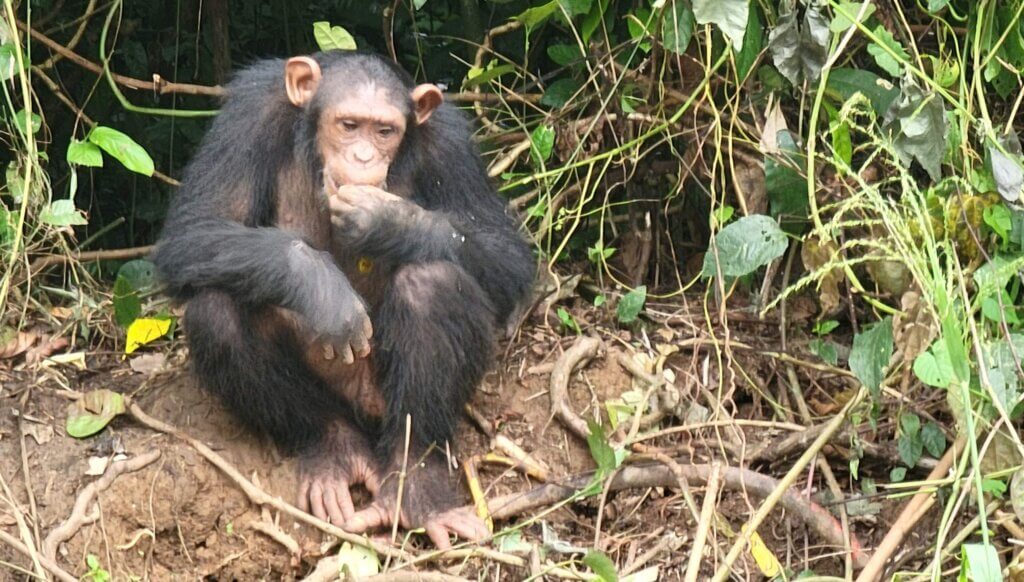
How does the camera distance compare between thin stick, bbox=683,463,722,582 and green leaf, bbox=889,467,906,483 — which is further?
green leaf, bbox=889,467,906,483

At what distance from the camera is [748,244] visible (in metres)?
5.82

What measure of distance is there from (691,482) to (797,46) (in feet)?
5.96

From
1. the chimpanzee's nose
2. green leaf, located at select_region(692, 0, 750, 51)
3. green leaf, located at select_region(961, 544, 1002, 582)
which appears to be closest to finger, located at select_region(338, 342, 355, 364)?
the chimpanzee's nose

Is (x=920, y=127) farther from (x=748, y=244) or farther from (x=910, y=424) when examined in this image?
(x=910, y=424)

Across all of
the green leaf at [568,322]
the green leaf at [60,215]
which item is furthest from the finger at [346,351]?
the green leaf at [568,322]

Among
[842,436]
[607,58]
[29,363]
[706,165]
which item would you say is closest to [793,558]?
[842,436]

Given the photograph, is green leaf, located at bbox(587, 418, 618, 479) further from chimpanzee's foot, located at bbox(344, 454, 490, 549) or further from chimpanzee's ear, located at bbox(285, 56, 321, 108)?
chimpanzee's ear, located at bbox(285, 56, 321, 108)

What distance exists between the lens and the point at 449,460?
6090 mm

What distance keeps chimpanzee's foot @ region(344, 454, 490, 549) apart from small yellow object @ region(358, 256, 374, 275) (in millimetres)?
846

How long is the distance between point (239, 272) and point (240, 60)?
381 cm

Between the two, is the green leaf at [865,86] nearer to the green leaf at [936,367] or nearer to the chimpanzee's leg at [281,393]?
the green leaf at [936,367]

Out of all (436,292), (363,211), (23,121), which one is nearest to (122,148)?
(23,121)

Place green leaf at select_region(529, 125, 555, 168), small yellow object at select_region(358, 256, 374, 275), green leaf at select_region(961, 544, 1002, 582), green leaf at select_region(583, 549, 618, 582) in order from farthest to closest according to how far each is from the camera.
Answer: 1. green leaf at select_region(529, 125, 555, 168)
2. small yellow object at select_region(358, 256, 374, 275)
3. green leaf at select_region(583, 549, 618, 582)
4. green leaf at select_region(961, 544, 1002, 582)

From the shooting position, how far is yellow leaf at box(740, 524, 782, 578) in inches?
214
